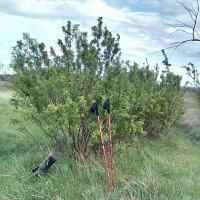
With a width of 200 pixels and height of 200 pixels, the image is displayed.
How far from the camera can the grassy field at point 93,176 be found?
4766 mm

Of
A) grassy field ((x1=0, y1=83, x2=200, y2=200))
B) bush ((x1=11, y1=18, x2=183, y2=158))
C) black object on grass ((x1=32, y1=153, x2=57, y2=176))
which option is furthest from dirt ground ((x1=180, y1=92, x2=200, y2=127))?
black object on grass ((x1=32, y1=153, x2=57, y2=176))

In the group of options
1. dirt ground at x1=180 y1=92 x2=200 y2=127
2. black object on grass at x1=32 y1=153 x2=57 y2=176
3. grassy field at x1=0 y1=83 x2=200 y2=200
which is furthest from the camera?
dirt ground at x1=180 y1=92 x2=200 y2=127

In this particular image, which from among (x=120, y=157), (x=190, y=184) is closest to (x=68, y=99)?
(x=120, y=157)

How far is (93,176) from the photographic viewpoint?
17.3ft

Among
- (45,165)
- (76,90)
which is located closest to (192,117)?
(76,90)

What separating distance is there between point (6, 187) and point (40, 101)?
174 centimetres

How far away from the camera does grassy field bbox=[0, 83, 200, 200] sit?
4.77m

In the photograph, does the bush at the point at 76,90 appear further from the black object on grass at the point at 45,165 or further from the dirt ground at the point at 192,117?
the dirt ground at the point at 192,117

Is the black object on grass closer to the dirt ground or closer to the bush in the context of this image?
the bush

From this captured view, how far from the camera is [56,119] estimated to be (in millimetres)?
5859

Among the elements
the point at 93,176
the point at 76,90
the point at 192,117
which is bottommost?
the point at 192,117

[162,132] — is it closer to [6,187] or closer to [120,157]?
[120,157]

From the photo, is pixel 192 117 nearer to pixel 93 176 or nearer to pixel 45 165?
pixel 93 176

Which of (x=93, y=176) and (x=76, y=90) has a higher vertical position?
(x=76, y=90)
